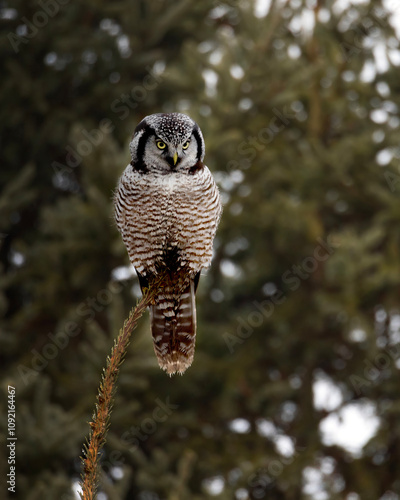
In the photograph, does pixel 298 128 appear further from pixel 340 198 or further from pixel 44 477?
pixel 44 477

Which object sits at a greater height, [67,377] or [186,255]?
[186,255]

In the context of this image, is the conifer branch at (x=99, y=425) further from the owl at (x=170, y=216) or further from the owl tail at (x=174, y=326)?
the owl tail at (x=174, y=326)

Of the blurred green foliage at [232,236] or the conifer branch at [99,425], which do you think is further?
the blurred green foliage at [232,236]

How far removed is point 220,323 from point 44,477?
139 inches

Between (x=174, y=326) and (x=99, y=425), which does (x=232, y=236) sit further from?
(x=99, y=425)

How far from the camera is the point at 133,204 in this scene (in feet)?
9.57

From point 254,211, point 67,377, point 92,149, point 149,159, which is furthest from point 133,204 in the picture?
point 254,211

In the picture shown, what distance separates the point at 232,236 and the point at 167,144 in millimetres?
5721

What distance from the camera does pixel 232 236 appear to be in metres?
8.38

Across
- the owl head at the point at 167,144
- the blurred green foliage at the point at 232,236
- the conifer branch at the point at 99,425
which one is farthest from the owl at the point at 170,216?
the blurred green foliage at the point at 232,236

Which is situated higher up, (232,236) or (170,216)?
(170,216)

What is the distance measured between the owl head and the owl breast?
4 centimetres

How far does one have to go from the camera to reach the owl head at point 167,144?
2658 mm

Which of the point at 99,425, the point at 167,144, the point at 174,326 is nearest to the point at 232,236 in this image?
the point at 174,326
